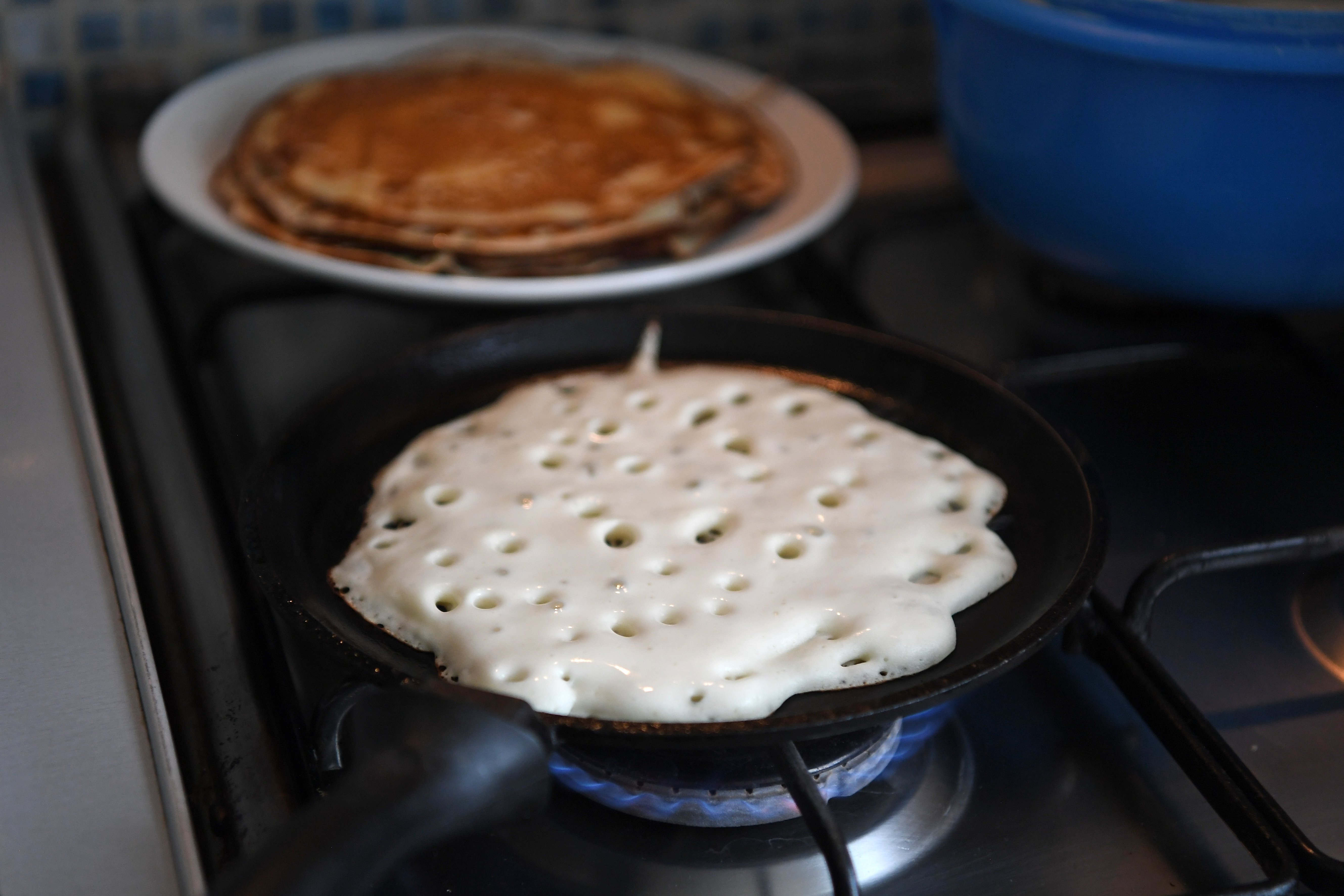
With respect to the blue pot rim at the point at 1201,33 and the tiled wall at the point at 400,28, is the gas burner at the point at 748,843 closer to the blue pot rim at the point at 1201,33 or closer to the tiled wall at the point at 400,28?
the blue pot rim at the point at 1201,33

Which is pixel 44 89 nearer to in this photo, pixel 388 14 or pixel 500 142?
pixel 388 14

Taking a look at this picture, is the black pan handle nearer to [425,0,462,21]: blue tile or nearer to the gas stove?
the gas stove

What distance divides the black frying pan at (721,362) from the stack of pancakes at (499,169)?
0.11 meters

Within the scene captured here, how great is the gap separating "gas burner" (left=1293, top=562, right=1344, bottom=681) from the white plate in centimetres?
40

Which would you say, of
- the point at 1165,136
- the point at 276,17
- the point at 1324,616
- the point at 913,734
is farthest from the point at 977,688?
the point at 276,17

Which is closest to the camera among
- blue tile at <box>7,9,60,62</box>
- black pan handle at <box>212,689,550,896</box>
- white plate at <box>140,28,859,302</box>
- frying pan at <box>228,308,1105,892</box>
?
black pan handle at <box>212,689,550,896</box>

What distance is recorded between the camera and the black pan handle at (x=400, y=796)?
1.19 feet

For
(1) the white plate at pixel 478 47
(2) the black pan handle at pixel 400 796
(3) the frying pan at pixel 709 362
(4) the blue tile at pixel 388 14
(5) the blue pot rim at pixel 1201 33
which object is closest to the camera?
(2) the black pan handle at pixel 400 796

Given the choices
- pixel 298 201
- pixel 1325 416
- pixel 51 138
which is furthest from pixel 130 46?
pixel 1325 416

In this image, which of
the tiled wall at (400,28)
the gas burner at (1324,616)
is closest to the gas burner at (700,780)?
the gas burner at (1324,616)

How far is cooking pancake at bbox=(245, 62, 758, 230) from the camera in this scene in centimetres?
87

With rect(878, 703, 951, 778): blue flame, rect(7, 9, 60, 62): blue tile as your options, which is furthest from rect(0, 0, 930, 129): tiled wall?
rect(878, 703, 951, 778): blue flame

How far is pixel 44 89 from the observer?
1.05 meters

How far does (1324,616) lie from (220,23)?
38.6 inches
